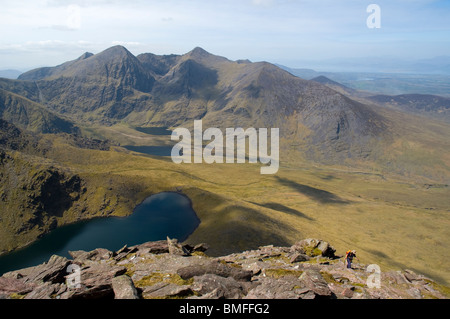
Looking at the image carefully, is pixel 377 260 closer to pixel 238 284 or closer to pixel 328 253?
pixel 328 253

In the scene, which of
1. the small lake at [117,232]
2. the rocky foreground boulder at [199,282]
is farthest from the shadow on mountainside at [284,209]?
the rocky foreground boulder at [199,282]

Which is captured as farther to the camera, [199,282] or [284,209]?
[284,209]

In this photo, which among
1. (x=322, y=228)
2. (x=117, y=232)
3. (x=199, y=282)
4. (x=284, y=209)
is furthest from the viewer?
(x=284, y=209)

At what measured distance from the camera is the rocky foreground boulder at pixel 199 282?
86.3 feet

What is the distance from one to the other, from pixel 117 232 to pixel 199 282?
121 m

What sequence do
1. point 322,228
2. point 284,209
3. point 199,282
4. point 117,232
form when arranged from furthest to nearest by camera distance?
point 284,209, point 322,228, point 117,232, point 199,282

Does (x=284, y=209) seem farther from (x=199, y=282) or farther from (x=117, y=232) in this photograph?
(x=199, y=282)

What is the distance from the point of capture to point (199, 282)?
2862 cm

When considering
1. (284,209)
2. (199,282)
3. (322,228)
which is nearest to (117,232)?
(284,209)

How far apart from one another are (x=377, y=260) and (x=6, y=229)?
183m

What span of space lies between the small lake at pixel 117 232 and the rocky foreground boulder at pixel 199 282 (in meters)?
91.3

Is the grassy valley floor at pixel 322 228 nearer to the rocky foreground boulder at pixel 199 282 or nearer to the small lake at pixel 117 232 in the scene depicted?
the small lake at pixel 117 232

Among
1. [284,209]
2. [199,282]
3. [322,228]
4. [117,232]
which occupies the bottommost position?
[322,228]
